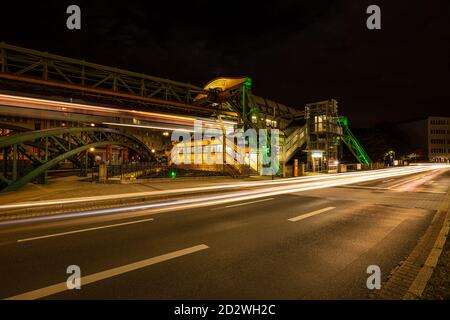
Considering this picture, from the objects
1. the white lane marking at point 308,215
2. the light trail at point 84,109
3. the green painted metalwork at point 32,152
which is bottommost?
the white lane marking at point 308,215

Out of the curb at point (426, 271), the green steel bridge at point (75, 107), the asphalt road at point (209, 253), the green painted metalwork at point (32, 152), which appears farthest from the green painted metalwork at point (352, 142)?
the green painted metalwork at point (32, 152)

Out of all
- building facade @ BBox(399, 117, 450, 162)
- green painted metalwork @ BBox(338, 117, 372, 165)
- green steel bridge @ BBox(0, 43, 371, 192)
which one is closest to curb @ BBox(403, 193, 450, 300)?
green steel bridge @ BBox(0, 43, 371, 192)

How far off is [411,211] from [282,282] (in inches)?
347

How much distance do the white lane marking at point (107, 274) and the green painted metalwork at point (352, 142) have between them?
40.2 metres

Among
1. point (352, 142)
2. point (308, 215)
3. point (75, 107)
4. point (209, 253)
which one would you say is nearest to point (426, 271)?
point (209, 253)

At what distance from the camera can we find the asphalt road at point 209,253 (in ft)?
12.0

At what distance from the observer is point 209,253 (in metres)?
5.15

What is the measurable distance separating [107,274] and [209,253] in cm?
209

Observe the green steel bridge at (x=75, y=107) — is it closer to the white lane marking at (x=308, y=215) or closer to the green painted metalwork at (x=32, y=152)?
the green painted metalwork at (x=32, y=152)

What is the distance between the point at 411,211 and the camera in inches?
370

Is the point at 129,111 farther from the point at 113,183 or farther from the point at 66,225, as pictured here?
the point at 66,225

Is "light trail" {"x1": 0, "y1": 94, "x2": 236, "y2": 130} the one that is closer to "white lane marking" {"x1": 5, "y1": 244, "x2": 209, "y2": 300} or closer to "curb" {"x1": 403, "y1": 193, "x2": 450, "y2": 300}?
"white lane marking" {"x1": 5, "y1": 244, "x2": 209, "y2": 300}
